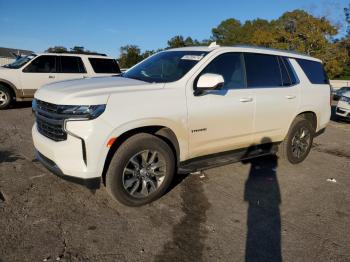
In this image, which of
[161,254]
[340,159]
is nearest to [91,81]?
[161,254]

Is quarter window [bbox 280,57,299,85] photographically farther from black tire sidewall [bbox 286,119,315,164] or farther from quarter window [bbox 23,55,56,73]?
quarter window [bbox 23,55,56,73]

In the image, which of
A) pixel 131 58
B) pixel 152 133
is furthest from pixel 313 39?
pixel 152 133

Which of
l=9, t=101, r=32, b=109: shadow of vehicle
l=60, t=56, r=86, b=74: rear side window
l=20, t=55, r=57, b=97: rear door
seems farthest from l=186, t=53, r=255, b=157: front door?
l=9, t=101, r=32, b=109: shadow of vehicle

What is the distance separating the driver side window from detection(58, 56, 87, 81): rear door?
7.81m

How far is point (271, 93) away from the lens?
5.29 meters

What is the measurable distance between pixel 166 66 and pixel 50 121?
5.98 feet

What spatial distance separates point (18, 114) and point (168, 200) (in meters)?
7.50

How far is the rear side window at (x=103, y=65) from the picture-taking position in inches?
466

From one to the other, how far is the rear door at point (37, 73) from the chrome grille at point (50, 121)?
25.2 ft

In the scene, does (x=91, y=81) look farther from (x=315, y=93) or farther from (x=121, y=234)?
(x=315, y=93)

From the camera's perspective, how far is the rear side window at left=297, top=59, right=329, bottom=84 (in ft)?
20.1

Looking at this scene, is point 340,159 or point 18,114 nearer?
point 340,159

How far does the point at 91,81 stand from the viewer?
14.3 ft

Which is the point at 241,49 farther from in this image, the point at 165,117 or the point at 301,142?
the point at 301,142
